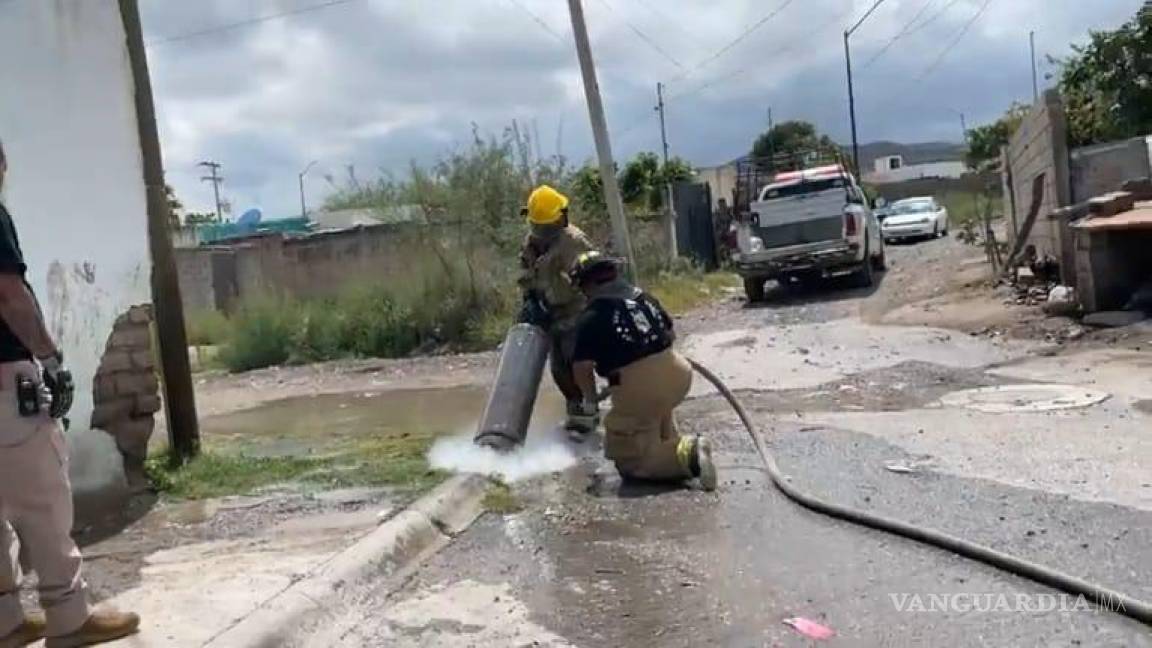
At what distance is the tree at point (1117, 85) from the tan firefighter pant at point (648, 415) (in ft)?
50.4

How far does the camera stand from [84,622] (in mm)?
4195

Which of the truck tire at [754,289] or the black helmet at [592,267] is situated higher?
the black helmet at [592,267]

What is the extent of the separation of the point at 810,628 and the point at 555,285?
14.8 feet

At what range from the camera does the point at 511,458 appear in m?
7.52

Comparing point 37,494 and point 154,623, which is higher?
point 37,494

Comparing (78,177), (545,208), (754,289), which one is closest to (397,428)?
(545,208)

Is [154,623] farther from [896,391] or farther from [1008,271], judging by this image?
[1008,271]

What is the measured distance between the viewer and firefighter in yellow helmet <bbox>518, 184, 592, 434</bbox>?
8523mm

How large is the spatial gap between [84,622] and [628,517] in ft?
9.30

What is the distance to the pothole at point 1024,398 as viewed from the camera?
27.6ft

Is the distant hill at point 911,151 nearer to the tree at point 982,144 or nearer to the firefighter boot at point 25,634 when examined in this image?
the tree at point 982,144

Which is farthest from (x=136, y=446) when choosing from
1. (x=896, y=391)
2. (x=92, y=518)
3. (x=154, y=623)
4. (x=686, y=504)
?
(x=896, y=391)

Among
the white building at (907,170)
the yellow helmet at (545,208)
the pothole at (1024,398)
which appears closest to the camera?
the pothole at (1024,398)

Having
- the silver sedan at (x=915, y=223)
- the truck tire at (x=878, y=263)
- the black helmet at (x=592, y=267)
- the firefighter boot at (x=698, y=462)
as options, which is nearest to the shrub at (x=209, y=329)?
the truck tire at (x=878, y=263)
